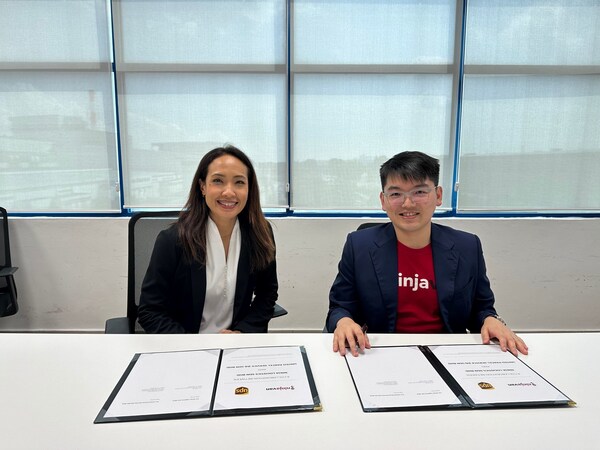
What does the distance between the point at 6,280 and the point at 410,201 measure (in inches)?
101

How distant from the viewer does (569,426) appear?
2.60 feet

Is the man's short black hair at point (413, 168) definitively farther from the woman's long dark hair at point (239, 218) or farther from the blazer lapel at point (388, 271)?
the woman's long dark hair at point (239, 218)

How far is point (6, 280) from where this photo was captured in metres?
2.47

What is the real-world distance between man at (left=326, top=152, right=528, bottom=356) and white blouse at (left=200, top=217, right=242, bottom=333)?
44cm

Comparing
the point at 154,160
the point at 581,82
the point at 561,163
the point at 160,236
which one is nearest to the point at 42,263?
the point at 154,160

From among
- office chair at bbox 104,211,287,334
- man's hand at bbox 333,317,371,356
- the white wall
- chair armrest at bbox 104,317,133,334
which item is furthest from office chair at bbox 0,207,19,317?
man's hand at bbox 333,317,371,356

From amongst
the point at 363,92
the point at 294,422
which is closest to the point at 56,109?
the point at 363,92

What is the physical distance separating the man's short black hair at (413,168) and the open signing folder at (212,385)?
27.7 inches

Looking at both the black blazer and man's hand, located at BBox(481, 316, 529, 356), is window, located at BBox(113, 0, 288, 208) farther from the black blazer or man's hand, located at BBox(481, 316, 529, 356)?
man's hand, located at BBox(481, 316, 529, 356)

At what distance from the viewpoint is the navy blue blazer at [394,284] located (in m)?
1.41

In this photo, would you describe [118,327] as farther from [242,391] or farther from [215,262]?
[242,391]

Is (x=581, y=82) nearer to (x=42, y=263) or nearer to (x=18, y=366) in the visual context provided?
(x=18, y=366)

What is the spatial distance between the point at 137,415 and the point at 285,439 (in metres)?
0.32

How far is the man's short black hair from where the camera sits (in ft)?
4.45
